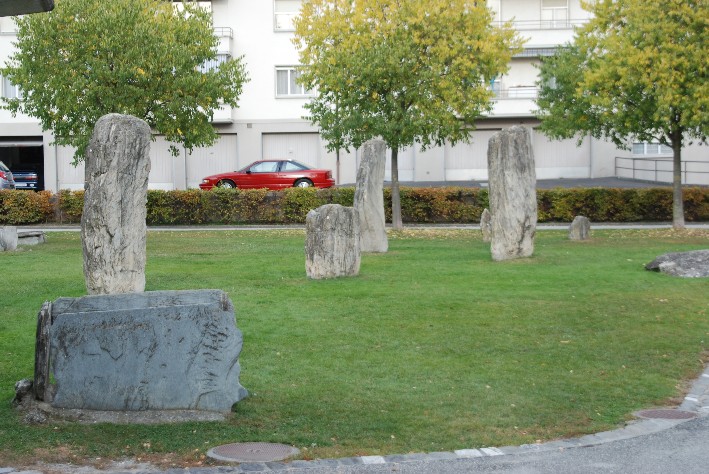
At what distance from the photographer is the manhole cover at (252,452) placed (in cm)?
678

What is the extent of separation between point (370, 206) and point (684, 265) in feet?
21.8

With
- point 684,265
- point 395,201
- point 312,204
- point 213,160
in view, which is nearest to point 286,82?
point 213,160

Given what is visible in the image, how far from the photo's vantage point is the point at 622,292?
47.8ft

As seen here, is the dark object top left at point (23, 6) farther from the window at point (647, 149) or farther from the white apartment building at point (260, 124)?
the window at point (647, 149)

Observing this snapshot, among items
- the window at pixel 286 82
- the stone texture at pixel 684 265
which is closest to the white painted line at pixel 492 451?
the stone texture at pixel 684 265

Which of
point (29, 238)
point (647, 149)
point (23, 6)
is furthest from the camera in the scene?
point (647, 149)

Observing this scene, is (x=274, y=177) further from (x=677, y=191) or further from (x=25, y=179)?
(x=677, y=191)

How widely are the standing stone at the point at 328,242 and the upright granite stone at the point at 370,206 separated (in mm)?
4366

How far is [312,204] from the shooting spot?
30281 millimetres

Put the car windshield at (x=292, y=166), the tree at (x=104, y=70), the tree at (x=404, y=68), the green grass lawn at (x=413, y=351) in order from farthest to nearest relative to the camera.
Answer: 1. the car windshield at (x=292, y=166)
2. the tree at (x=404, y=68)
3. the tree at (x=104, y=70)
4. the green grass lawn at (x=413, y=351)

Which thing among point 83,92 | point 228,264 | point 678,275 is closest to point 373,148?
point 228,264

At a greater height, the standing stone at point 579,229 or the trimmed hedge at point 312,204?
the trimmed hedge at point 312,204

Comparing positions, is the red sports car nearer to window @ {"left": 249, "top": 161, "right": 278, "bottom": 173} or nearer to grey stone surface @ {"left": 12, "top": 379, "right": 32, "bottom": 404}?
window @ {"left": 249, "top": 161, "right": 278, "bottom": 173}

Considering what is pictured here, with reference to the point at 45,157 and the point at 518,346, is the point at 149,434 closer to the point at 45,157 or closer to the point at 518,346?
the point at 518,346
